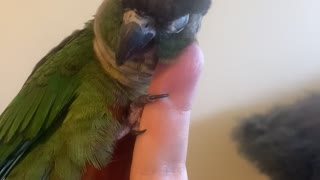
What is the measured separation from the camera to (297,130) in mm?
1311

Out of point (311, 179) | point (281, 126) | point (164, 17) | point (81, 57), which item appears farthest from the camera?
point (281, 126)

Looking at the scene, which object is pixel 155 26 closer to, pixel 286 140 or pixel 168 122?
pixel 168 122

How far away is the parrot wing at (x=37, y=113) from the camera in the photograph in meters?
0.76

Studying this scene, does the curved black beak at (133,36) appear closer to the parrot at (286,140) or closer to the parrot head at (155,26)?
the parrot head at (155,26)

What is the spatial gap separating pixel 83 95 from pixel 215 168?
0.87 m

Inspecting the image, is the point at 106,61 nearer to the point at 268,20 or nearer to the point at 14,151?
the point at 14,151

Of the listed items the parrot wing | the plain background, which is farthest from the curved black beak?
the plain background

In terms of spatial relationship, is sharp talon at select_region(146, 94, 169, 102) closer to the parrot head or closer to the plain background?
the parrot head

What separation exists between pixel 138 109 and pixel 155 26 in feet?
0.35

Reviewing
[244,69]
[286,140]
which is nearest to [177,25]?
[286,140]

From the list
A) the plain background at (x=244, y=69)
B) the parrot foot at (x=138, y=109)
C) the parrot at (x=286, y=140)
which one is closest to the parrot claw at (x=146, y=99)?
the parrot foot at (x=138, y=109)

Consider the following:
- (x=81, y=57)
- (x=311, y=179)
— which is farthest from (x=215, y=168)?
(x=81, y=57)

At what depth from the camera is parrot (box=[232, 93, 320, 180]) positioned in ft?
4.09

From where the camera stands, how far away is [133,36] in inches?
26.0
